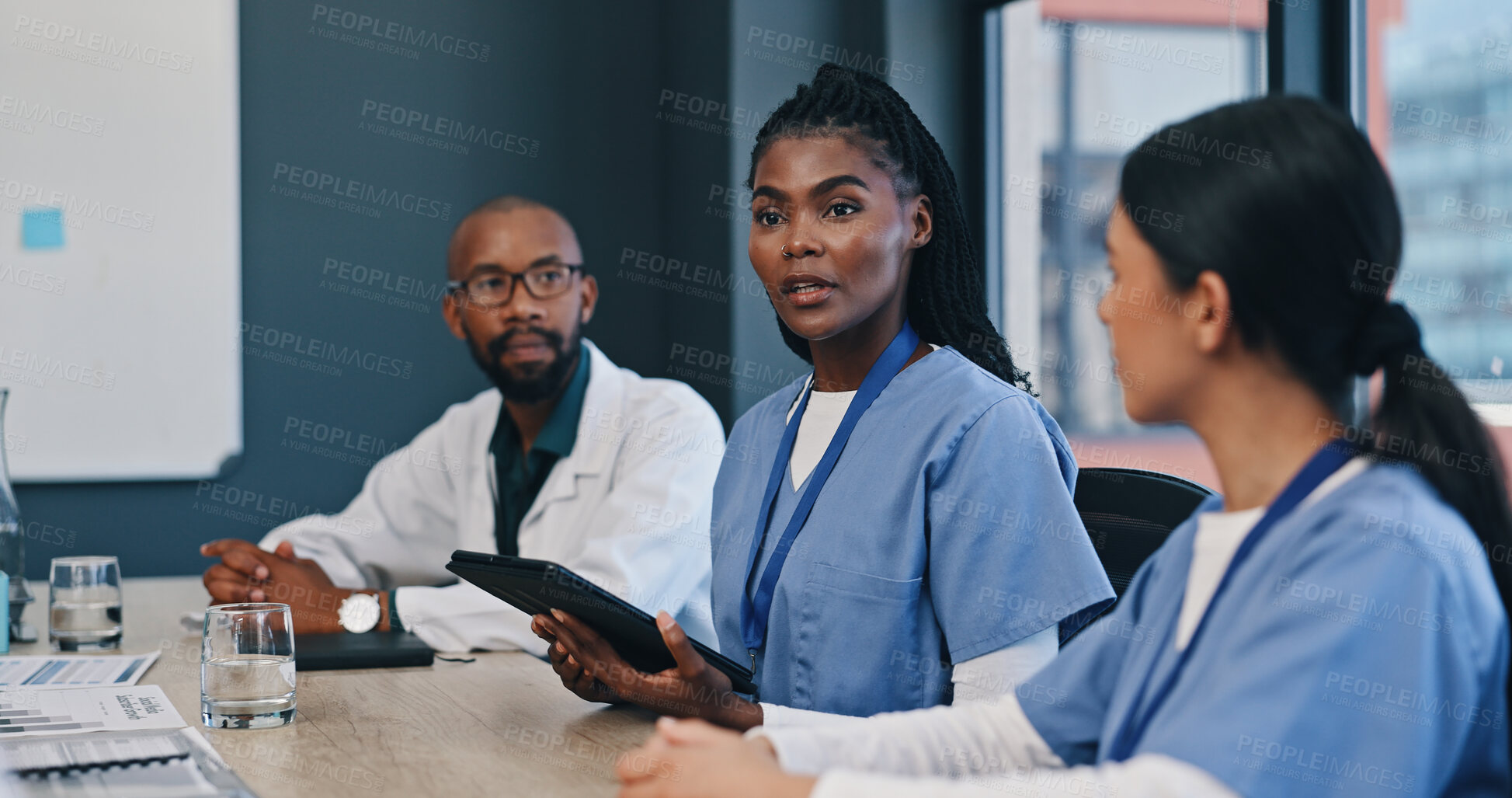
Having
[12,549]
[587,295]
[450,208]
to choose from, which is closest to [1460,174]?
[587,295]

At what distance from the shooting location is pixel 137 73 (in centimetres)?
317

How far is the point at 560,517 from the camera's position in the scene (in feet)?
7.39

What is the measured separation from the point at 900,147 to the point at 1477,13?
0.99 m

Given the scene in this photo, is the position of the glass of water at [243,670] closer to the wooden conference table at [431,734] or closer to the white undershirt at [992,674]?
the wooden conference table at [431,734]

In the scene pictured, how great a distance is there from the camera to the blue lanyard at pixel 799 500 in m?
1.40

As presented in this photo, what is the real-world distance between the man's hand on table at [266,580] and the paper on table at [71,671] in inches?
7.4

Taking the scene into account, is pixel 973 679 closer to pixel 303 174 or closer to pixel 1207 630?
pixel 1207 630

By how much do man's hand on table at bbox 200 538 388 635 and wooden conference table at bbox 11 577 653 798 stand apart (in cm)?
19

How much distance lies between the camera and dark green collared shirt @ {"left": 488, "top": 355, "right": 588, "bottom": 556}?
229 cm

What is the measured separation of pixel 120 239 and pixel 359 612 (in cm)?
185

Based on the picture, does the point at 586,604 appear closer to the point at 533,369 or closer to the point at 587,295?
the point at 533,369

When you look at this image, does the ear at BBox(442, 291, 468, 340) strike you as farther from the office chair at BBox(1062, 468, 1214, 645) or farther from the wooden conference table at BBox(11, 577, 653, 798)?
the office chair at BBox(1062, 468, 1214, 645)

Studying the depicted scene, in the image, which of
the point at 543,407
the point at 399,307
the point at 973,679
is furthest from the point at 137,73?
the point at 973,679

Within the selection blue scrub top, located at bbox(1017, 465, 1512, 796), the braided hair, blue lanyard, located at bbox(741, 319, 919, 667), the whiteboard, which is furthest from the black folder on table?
the whiteboard
